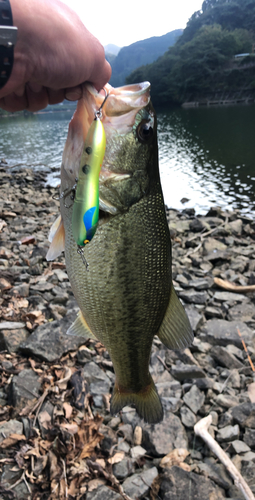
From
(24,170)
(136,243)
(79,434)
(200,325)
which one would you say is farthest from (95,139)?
(24,170)

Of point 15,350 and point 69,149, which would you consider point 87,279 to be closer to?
point 69,149

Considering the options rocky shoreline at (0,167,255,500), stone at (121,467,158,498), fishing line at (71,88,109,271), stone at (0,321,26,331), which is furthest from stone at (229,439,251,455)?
fishing line at (71,88,109,271)

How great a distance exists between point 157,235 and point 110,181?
39 cm

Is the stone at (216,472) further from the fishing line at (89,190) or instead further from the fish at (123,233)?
the fishing line at (89,190)

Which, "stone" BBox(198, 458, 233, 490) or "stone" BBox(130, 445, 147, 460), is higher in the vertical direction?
"stone" BBox(130, 445, 147, 460)

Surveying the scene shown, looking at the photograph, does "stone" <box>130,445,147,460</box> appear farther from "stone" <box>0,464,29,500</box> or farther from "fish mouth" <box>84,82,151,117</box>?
"fish mouth" <box>84,82,151,117</box>

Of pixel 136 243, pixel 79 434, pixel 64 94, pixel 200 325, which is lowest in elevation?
pixel 200 325

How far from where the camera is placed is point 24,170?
831 inches

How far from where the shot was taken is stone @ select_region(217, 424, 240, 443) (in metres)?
3.28

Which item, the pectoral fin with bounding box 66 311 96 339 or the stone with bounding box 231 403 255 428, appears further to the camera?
the stone with bounding box 231 403 255 428

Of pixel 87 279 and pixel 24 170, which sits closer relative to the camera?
pixel 87 279

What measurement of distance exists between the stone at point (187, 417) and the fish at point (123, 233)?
1.92m

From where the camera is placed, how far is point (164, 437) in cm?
319

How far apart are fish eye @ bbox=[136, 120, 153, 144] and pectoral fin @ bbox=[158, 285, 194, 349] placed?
0.89m
